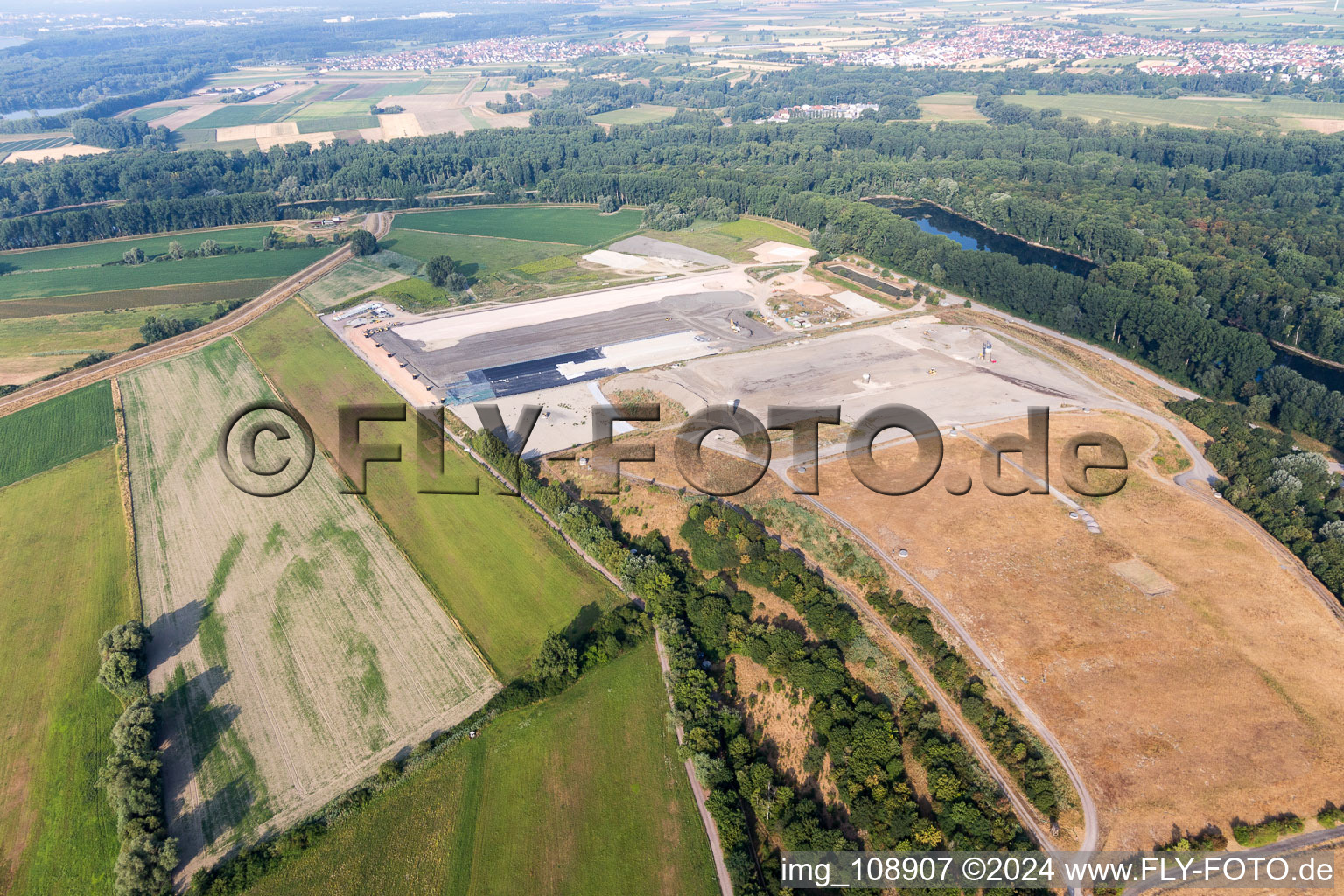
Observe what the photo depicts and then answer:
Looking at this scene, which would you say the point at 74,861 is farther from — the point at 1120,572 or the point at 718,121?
the point at 718,121

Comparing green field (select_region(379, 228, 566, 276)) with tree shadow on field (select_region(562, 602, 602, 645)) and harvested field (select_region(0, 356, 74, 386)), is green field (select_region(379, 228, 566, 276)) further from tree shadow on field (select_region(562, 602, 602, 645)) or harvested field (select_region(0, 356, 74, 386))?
tree shadow on field (select_region(562, 602, 602, 645))

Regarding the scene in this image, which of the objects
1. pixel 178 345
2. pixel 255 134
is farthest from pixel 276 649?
pixel 255 134

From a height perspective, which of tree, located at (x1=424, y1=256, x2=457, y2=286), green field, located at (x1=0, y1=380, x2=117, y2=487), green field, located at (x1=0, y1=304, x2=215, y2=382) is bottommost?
green field, located at (x1=0, y1=380, x2=117, y2=487)

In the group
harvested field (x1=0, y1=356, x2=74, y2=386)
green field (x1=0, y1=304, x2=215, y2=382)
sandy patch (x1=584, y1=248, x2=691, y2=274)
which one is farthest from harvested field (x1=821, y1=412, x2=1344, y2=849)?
green field (x1=0, y1=304, x2=215, y2=382)

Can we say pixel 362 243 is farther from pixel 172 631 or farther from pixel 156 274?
pixel 172 631

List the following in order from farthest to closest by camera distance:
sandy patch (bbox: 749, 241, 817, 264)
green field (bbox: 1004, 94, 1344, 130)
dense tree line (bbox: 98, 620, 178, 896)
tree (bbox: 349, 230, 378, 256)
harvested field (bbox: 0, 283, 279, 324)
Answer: green field (bbox: 1004, 94, 1344, 130) → tree (bbox: 349, 230, 378, 256) → sandy patch (bbox: 749, 241, 817, 264) → harvested field (bbox: 0, 283, 279, 324) → dense tree line (bbox: 98, 620, 178, 896)

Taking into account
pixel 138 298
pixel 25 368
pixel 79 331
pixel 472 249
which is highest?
pixel 472 249

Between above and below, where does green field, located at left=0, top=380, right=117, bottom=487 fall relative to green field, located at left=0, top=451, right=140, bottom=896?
above

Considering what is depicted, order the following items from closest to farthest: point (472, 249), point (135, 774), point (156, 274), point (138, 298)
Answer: point (135, 774) < point (138, 298) < point (156, 274) < point (472, 249)
